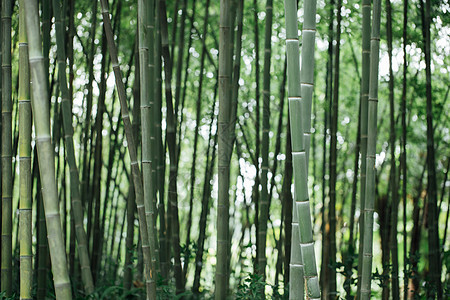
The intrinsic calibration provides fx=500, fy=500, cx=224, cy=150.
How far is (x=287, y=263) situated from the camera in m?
2.31

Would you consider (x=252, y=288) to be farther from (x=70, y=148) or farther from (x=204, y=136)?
(x=204, y=136)

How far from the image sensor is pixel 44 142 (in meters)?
1.20

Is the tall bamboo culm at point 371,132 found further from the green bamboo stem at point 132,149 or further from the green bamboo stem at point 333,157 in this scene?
the green bamboo stem at point 132,149

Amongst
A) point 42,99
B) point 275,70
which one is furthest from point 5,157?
point 275,70

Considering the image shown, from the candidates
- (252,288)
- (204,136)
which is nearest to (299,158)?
(252,288)

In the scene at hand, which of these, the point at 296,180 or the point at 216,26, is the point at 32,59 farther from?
the point at 216,26

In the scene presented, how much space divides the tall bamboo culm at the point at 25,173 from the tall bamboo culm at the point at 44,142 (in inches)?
8.9

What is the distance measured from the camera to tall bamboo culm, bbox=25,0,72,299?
3.90 ft

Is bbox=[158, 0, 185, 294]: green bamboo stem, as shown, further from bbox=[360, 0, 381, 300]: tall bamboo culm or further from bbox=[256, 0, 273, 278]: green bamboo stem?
bbox=[360, 0, 381, 300]: tall bamboo culm

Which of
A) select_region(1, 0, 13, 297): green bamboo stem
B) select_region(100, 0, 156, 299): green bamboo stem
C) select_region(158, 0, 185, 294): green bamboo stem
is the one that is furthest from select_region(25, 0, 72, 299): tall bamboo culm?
select_region(158, 0, 185, 294): green bamboo stem

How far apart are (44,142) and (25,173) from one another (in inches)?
11.8

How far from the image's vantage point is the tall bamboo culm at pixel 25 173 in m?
1.42

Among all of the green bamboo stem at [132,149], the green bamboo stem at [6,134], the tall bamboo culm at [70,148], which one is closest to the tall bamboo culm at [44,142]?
the green bamboo stem at [132,149]

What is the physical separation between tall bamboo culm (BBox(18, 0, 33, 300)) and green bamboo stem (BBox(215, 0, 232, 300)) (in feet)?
1.99
